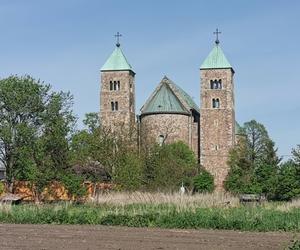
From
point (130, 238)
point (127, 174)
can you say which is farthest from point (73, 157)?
point (130, 238)

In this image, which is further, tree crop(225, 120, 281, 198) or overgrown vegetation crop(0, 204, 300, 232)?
tree crop(225, 120, 281, 198)

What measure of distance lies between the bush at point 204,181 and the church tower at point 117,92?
15355 millimetres

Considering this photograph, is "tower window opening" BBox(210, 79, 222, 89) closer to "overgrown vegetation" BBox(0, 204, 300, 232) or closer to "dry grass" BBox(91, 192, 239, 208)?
"dry grass" BBox(91, 192, 239, 208)

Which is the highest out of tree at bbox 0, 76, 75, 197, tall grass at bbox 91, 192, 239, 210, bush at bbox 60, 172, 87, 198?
tree at bbox 0, 76, 75, 197

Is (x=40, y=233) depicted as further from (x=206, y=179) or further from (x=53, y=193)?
(x=206, y=179)

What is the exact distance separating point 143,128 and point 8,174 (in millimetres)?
36150

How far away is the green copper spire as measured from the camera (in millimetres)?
94312

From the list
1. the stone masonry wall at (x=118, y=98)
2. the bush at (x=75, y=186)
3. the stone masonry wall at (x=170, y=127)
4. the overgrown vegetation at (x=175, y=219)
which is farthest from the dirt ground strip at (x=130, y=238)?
the stone masonry wall at (x=118, y=98)

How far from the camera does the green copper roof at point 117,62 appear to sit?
9438 cm

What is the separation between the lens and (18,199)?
41.3 m

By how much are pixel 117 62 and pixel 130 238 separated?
257ft

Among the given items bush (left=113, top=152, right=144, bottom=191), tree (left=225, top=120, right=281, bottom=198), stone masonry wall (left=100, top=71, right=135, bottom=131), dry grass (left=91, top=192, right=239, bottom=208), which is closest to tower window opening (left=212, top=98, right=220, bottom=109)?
tree (left=225, top=120, right=281, bottom=198)

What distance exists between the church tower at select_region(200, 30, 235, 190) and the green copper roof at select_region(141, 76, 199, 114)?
3.98m

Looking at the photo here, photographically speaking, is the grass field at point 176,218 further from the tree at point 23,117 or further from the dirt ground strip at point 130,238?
the tree at point 23,117
